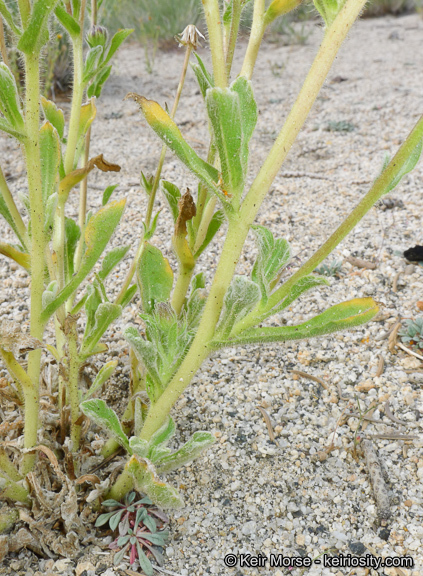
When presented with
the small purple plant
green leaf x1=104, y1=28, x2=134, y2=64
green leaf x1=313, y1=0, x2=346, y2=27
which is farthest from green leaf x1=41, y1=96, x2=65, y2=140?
the small purple plant

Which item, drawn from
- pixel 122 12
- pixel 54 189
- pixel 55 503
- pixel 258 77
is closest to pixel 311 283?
pixel 54 189

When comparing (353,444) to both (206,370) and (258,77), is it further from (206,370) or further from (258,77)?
(258,77)

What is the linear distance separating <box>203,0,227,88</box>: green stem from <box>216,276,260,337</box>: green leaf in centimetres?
40

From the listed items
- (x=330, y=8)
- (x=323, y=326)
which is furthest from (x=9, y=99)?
(x=323, y=326)

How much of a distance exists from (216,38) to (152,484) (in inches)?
32.4

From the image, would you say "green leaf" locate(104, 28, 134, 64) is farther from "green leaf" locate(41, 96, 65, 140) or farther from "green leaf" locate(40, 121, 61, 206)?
"green leaf" locate(40, 121, 61, 206)

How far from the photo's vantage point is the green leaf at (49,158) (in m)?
1.05

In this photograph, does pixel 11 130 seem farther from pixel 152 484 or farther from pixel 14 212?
pixel 152 484

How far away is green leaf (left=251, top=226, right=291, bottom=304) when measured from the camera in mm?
910

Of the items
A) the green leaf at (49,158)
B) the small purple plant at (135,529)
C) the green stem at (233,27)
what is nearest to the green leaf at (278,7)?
the green stem at (233,27)

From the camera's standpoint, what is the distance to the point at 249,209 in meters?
0.85

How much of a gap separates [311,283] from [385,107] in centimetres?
335

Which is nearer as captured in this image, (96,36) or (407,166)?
(407,166)

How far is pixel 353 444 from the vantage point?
141cm
